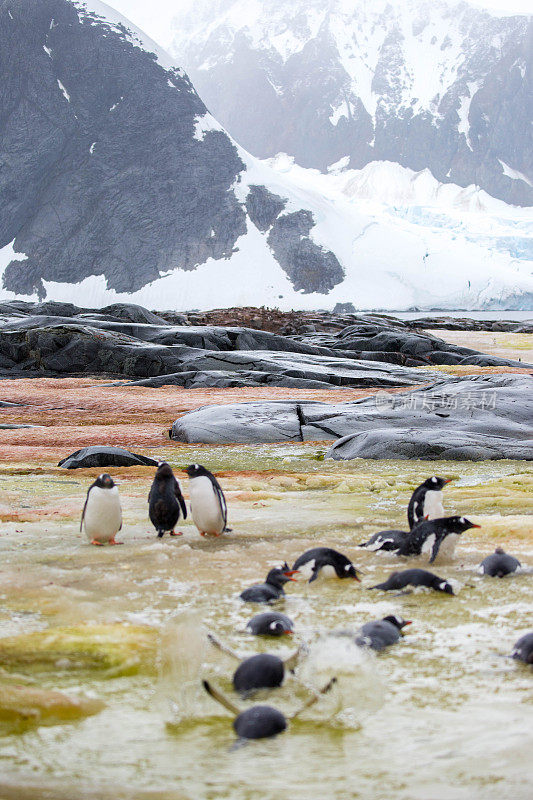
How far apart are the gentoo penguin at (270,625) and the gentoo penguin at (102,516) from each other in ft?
7.36

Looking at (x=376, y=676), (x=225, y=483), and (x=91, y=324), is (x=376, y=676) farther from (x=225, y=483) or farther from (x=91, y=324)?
(x=91, y=324)

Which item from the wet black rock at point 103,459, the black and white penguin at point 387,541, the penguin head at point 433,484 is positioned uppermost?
the penguin head at point 433,484

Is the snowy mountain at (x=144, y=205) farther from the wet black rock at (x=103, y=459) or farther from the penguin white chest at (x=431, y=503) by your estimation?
the penguin white chest at (x=431, y=503)

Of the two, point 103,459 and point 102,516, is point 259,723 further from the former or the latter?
point 103,459

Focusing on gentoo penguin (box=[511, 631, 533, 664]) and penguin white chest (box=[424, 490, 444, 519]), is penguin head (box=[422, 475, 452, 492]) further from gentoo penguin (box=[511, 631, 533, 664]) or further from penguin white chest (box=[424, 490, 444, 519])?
gentoo penguin (box=[511, 631, 533, 664])

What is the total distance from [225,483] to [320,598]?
15.5 ft

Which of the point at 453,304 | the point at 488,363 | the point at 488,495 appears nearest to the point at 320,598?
the point at 488,495

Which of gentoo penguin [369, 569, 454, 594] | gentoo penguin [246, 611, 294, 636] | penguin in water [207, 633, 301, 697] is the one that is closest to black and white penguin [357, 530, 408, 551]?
gentoo penguin [369, 569, 454, 594]

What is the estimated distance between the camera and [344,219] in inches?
5359

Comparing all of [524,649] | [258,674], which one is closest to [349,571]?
[524,649]

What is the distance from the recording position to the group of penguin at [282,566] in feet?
8.43

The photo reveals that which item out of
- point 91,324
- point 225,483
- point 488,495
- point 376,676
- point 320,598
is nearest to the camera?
point 376,676

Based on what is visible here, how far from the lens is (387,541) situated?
4707 millimetres

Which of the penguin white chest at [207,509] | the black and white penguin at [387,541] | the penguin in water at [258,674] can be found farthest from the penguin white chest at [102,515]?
the penguin in water at [258,674]
